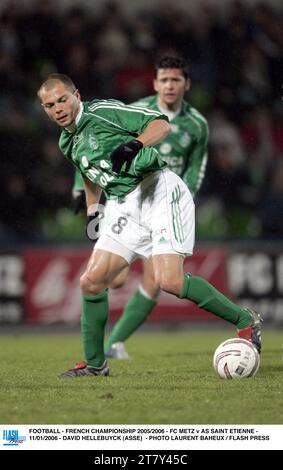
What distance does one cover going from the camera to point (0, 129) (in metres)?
12.3

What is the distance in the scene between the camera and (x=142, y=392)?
5.42 metres

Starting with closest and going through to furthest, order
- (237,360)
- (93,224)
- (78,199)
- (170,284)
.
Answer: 1. (237,360)
2. (170,284)
3. (93,224)
4. (78,199)

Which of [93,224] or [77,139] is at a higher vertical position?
[77,139]

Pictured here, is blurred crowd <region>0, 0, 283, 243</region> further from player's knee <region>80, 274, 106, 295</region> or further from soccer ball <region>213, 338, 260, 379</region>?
soccer ball <region>213, 338, 260, 379</region>

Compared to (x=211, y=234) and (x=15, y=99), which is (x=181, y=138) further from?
(x=15, y=99)

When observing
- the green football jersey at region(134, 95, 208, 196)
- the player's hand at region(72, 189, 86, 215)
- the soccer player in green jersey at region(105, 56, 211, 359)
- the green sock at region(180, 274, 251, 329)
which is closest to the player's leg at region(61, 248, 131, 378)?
the green sock at region(180, 274, 251, 329)

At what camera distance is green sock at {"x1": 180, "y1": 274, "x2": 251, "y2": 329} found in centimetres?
598

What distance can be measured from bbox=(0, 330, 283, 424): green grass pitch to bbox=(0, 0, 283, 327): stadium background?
2798mm

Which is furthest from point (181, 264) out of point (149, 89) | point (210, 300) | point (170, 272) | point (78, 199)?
point (149, 89)

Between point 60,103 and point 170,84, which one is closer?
point 60,103

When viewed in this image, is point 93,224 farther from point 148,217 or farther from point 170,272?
point 170,272

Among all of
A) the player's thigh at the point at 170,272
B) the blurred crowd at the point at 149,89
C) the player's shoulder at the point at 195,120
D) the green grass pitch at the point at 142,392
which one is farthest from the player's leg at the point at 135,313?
the blurred crowd at the point at 149,89

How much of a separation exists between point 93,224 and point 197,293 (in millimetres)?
943

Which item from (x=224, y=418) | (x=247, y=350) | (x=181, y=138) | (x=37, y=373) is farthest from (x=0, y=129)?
(x=224, y=418)
